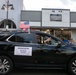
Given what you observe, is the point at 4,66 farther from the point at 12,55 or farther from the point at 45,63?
the point at 45,63

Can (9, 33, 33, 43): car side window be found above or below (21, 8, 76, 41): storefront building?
below

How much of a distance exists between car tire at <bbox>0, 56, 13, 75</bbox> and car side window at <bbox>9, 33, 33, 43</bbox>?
0.85 m

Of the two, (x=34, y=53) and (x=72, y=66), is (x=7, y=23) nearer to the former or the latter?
(x=34, y=53)

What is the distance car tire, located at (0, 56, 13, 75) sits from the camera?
304 inches

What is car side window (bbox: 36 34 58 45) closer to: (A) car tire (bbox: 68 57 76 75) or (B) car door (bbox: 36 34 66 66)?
(B) car door (bbox: 36 34 66 66)

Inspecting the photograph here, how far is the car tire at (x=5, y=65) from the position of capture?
7730mm

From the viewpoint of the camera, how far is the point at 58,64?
315 inches

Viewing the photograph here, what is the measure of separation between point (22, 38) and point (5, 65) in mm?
1306

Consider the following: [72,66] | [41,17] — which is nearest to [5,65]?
[72,66]

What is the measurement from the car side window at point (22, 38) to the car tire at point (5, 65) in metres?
0.85

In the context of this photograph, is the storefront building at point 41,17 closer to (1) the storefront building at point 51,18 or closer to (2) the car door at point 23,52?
(1) the storefront building at point 51,18

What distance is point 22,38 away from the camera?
8172mm

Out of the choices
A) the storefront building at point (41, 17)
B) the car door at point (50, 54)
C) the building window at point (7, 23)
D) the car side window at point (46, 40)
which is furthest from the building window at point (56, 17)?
the car door at point (50, 54)

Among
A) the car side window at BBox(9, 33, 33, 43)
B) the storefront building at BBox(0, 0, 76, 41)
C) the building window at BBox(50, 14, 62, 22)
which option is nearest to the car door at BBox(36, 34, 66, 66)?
the car side window at BBox(9, 33, 33, 43)
